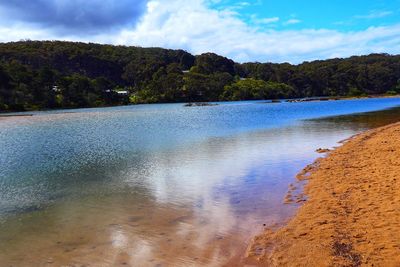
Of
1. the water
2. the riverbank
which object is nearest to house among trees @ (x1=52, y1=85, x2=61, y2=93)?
the water

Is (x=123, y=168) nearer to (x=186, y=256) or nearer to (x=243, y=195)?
(x=243, y=195)

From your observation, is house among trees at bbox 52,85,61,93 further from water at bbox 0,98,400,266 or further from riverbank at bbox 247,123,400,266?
riverbank at bbox 247,123,400,266

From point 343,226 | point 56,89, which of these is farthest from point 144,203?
point 56,89

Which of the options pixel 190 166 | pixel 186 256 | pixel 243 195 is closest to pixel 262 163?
pixel 190 166

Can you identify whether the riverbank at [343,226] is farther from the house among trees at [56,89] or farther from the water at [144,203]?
the house among trees at [56,89]

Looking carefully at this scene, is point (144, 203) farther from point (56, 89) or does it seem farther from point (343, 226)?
point (56, 89)

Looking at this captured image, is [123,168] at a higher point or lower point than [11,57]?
lower

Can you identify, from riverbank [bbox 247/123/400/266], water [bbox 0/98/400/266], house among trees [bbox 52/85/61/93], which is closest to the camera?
riverbank [bbox 247/123/400/266]

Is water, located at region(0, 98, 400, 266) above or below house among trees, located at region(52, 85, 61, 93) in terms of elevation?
below

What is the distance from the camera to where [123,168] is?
909 inches

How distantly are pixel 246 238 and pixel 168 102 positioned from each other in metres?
172

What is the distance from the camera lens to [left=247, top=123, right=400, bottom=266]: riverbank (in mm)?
8758

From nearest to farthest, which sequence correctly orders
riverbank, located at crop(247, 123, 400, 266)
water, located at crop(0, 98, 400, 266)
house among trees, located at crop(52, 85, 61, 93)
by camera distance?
riverbank, located at crop(247, 123, 400, 266) < water, located at crop(0, 98, 400, 266) < house among trees, located at crop(52, 85, 61, 93)

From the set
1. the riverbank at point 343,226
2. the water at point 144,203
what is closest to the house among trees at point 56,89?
the water at point 144,203
